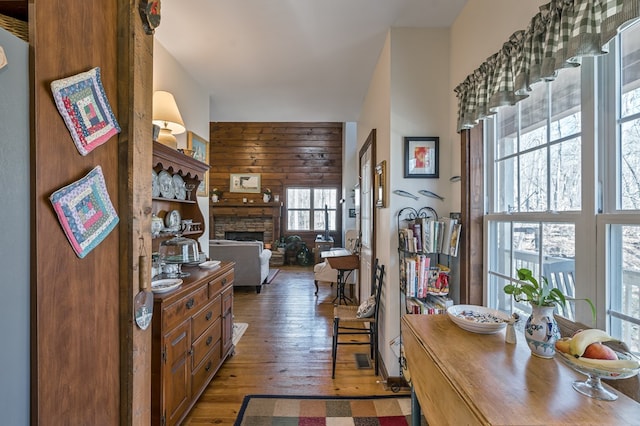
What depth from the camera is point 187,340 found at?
1.79 metres

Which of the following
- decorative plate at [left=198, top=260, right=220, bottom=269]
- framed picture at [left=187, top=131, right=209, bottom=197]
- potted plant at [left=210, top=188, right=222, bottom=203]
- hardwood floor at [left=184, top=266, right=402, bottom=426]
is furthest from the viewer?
potted plant at [left=210, top=188, right=222, bottom=203]

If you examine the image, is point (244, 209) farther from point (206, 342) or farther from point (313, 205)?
point (206, 342)

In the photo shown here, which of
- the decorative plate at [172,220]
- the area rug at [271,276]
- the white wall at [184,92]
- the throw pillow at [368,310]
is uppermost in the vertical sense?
the white wall at [184,92]

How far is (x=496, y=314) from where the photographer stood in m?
1.36

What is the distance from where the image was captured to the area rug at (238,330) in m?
2.96

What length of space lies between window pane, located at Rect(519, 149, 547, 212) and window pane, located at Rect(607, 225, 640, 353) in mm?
364

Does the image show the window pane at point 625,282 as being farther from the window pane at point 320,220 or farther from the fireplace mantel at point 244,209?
the fireplace mantel at point 244,209

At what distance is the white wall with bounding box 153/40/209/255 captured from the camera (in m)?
2.43

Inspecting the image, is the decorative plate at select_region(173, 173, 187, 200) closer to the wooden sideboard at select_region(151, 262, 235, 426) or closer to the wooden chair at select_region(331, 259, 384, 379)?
the wooden sideboard at select_region(151, 262, 235, 426)

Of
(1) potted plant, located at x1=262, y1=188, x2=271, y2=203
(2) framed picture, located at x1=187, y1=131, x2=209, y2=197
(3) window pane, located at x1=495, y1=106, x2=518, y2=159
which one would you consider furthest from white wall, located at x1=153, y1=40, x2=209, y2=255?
(1) potted plant, located at x1=262, y1=188, x2=271, y2=203

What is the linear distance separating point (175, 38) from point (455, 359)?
9.33 ft

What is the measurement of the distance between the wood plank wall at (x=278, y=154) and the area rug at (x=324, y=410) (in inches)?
237

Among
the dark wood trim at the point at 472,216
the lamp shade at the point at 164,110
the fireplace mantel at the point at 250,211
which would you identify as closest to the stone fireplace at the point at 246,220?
the fireplace mantel at the point at 250,211

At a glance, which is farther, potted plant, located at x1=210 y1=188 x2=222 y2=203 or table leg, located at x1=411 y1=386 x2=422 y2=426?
potted plant, located at x1=210 y1=188 x2=222 y2=203
